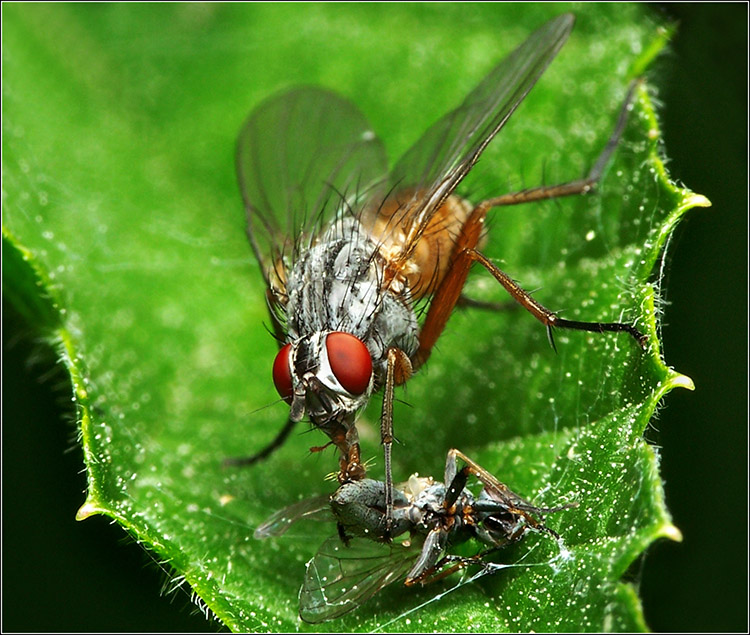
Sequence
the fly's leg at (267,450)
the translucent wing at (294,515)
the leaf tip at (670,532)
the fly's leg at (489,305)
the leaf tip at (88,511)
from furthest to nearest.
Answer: the fly's leg at (489,305) → the fly's leg at (267,450) → the translucent wing at (294,515) → the leaf tip at (88,511) → the leaf tip at (670,532)

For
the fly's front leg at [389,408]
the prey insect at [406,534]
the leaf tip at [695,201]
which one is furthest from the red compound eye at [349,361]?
the leaf tip at [695,201]

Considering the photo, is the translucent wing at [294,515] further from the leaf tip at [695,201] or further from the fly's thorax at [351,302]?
the leaf tip at [695,201]

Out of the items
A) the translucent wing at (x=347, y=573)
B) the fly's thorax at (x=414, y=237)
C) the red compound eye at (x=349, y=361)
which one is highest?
the fly's thorax at (x=414, y=237)

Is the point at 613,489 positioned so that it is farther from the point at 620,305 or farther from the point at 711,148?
the point at 711,148

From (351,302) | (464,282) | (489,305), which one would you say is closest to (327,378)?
(351,302)

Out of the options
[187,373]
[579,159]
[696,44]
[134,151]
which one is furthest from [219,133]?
[696,44]

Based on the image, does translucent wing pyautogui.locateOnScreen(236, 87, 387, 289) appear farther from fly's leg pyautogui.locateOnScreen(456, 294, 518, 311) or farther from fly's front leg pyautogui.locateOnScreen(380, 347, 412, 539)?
fly's front leg pyautogui.locateOnScreen(380, 347, 412, 539)
